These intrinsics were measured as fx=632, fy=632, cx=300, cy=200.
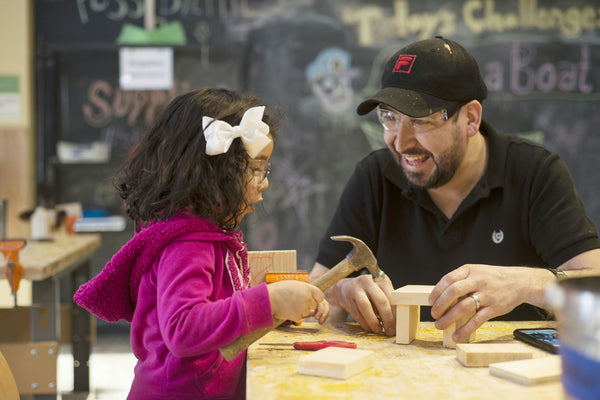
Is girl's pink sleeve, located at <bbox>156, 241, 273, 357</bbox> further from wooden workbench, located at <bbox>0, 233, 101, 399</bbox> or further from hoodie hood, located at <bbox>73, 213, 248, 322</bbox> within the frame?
wooden workbench, located at <bbox>0, 233, 101, 399</bbox>

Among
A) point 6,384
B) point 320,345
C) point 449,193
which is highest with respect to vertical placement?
point 449,193

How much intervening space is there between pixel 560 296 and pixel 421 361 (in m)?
0.53

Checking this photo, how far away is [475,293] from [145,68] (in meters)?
4.00

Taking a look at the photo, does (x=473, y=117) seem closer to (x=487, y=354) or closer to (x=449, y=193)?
(x=449, y=193)

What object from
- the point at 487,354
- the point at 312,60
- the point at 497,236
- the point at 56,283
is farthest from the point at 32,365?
the point at 312,60

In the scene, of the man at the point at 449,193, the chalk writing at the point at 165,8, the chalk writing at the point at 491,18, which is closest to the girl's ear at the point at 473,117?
the man at the point at 449,193

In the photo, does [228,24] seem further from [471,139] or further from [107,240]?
[471,139]

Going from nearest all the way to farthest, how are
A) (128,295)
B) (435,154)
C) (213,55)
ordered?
1. (128,295)
2. (435,154)
3. (213,55)

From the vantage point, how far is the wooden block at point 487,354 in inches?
43.7

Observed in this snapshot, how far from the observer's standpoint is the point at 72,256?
2.94 m

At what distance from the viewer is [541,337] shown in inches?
49.6

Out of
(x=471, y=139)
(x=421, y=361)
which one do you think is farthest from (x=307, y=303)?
(x=471, y=139)

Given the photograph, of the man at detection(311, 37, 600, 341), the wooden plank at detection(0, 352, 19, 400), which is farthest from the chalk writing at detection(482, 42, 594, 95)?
the wooden plank at detection(0, 352, 19, 400)

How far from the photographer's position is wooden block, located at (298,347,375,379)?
3.41 feet
